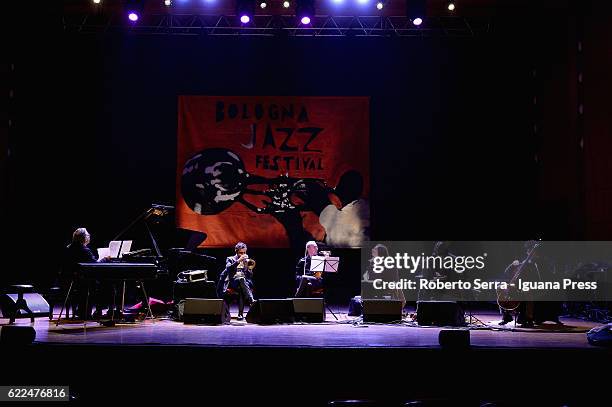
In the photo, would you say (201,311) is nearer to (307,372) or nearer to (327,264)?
(327,264)

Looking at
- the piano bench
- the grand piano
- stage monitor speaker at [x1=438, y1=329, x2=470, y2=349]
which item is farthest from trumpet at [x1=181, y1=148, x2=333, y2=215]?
stage monitor speaker at [x1=438, y1=329, x2=470, y2=349]

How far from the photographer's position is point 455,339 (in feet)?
18.4

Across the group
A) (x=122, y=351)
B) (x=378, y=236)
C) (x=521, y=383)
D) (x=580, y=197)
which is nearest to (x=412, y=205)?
(x=378, y=236)

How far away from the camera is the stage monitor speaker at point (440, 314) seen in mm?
8117

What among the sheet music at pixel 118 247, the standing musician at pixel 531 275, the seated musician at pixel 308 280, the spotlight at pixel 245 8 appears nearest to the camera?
the standing musician at pixel 531 275

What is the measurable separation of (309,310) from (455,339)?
3.34 meters

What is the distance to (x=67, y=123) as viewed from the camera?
1179cm

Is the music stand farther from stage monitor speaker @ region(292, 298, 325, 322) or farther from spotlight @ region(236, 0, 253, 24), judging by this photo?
spotlight @ region(236, 0, 253, 24)

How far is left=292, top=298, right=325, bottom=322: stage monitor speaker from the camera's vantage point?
340 inches

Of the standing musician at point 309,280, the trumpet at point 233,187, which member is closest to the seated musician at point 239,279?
the standing musician at point 309,280

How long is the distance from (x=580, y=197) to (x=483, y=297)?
245cm

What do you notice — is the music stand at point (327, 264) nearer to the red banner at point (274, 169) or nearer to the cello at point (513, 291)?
the cello at point (513, 291)

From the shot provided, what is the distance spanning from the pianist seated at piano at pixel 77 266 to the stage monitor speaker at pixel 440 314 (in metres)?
4.46

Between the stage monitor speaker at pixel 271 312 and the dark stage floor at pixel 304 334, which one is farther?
the stage monitor speaker at pixel 271 312
